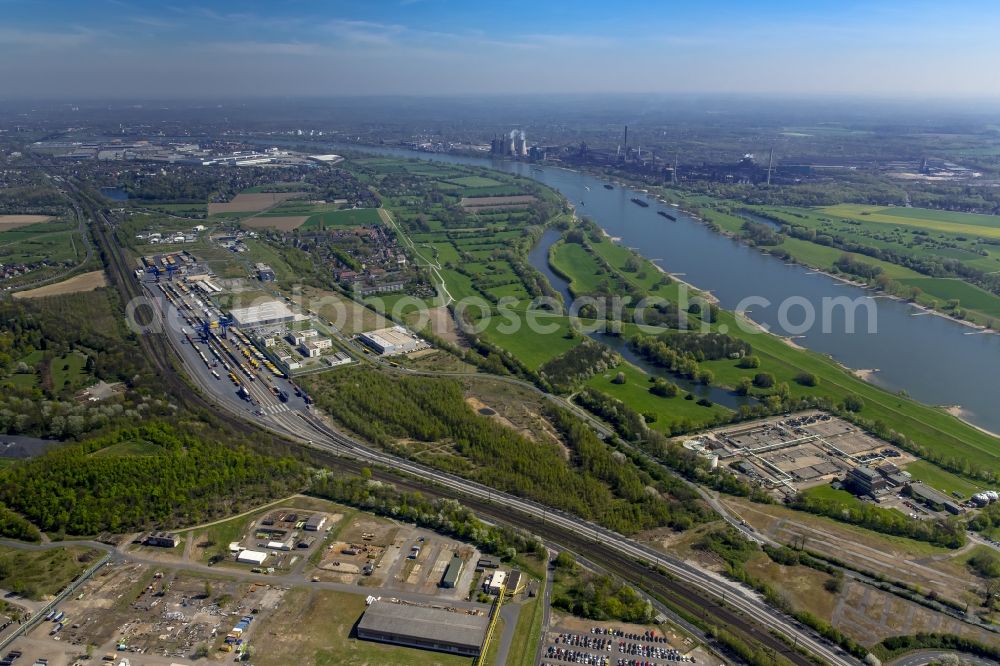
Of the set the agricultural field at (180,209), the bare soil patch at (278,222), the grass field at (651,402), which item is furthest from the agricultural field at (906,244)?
the agricultural field at (180,209)

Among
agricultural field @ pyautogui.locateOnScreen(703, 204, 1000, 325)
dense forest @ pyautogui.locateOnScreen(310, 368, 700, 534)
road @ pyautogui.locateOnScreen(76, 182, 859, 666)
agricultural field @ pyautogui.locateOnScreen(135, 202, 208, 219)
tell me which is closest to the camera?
road @ pyautogui.locateOnScreen(76, 182, 859, 666)

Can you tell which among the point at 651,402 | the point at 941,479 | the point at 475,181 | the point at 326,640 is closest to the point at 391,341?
the point at 651,402

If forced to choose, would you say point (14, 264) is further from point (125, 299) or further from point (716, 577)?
point (716, 577)

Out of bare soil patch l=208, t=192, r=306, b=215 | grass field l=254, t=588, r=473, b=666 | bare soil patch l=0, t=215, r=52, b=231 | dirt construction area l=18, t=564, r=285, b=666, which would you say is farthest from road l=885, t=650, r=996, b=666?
bare soil patch l=0, t=215, r=52, b=231

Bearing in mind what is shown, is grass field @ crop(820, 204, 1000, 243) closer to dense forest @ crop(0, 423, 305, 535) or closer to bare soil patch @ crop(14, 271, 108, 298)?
dense forest @ crop(0, 423, 305, 535)

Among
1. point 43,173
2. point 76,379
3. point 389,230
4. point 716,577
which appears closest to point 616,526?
point 716,577

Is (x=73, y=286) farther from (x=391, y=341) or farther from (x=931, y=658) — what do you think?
(x=931, y=658)
